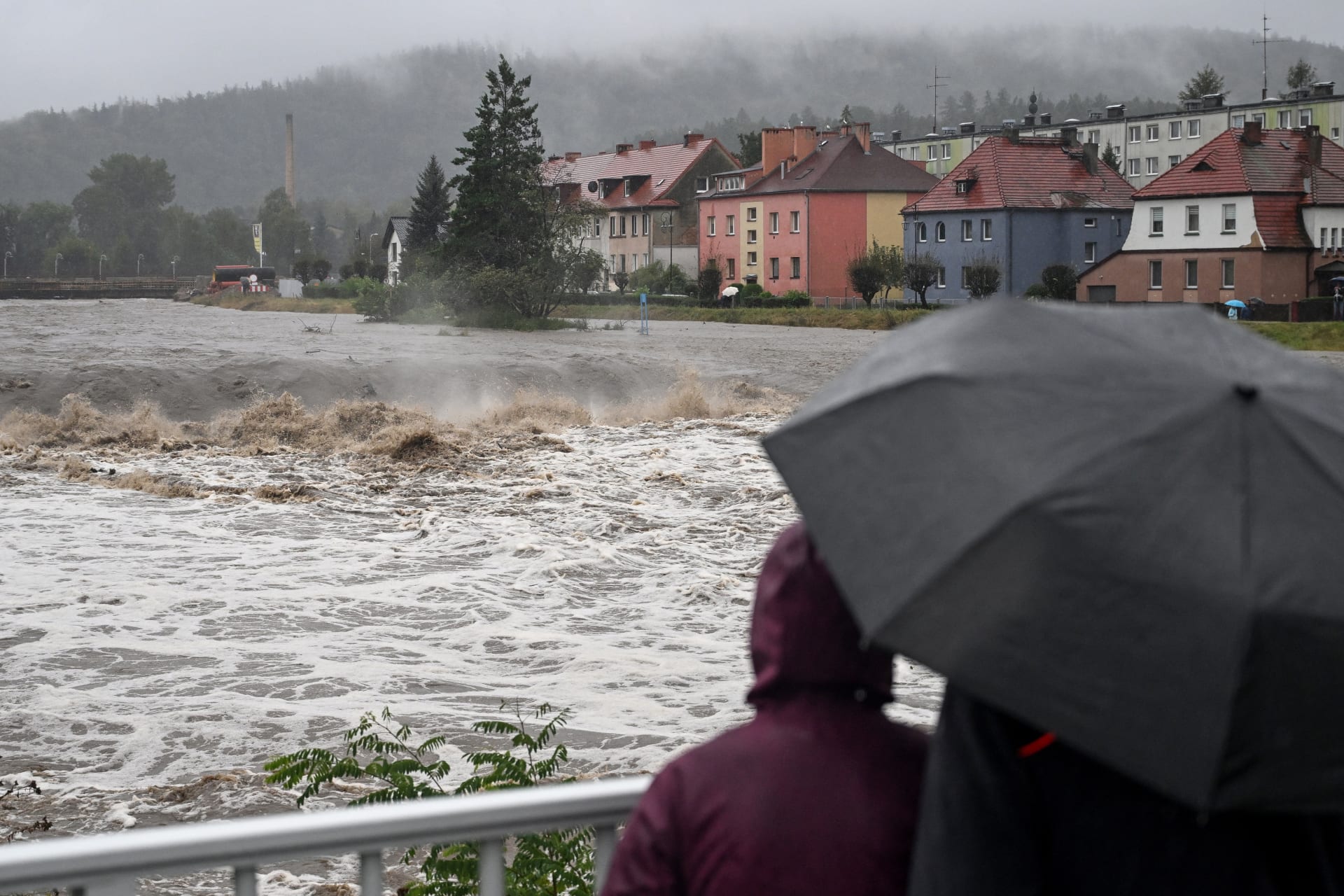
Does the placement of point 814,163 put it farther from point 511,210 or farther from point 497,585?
point 497,585

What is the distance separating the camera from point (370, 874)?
91.9 inches

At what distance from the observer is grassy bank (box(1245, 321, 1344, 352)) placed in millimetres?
44250

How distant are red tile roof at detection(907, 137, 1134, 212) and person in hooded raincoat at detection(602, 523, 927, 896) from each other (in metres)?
71.8

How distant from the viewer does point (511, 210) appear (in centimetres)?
6512

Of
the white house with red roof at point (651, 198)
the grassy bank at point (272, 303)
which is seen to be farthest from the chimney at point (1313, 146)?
the grassy bank at point (272, 303)

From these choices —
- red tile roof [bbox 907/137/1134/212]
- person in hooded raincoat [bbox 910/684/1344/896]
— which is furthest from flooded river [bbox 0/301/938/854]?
red tile roof [bbox 907/137/1134/212]

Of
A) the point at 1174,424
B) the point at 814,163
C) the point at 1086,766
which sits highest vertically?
the point at 814,163

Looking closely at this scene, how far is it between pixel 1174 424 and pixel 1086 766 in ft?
1.38

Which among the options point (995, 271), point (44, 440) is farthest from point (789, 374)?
point (995, 271)

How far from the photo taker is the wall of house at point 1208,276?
194 ft

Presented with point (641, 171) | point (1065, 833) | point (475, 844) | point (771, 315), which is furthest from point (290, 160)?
point (1065, 833)

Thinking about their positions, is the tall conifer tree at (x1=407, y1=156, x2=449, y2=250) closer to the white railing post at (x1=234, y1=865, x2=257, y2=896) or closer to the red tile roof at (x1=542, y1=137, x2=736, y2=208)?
the red tile roof at (x1=542, y1=137, x2=736, y2=208)

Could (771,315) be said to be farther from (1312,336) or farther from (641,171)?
(641,171)

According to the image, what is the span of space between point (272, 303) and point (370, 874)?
103365 mm
